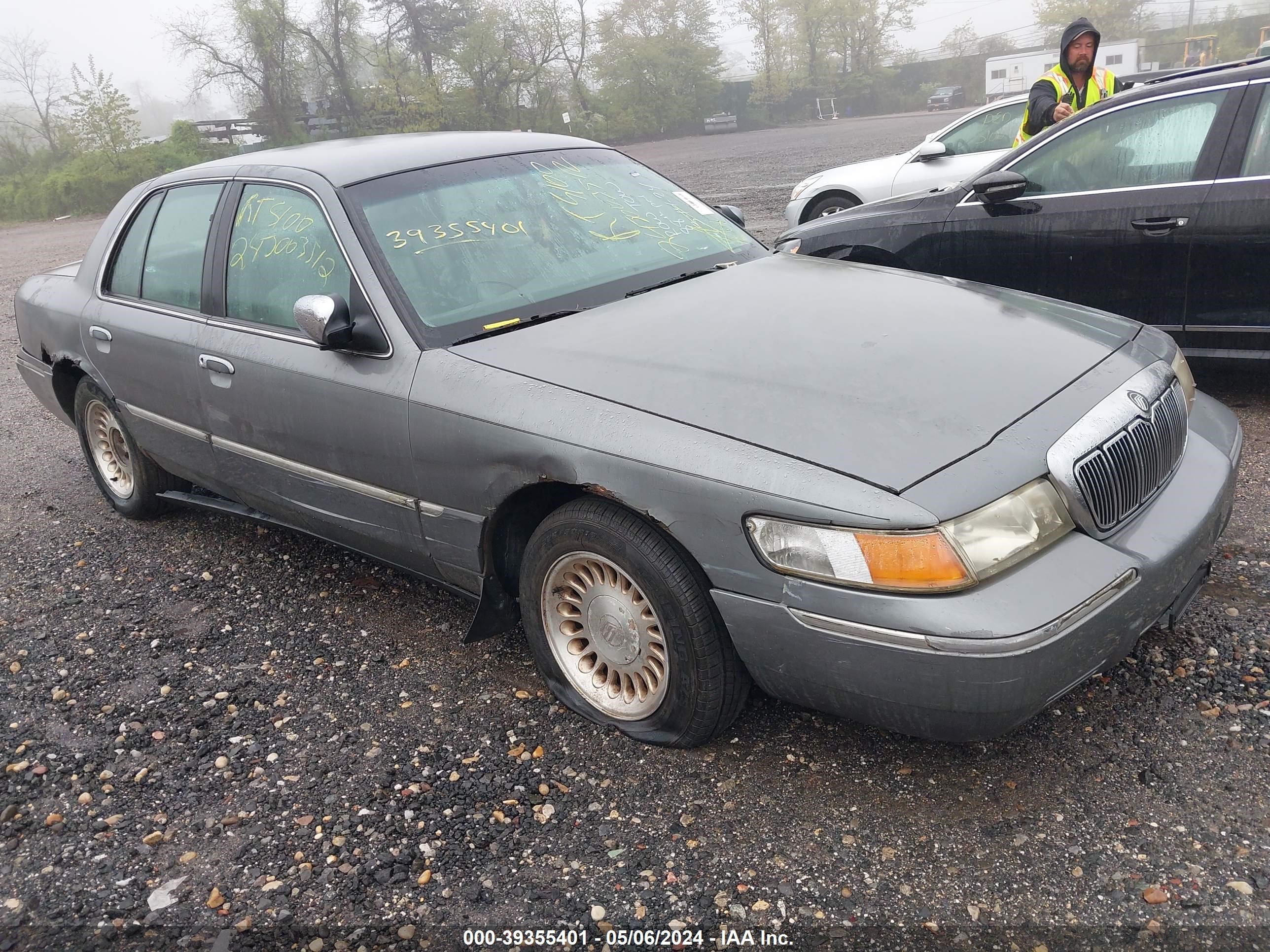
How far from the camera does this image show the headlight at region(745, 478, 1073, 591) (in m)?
2.20

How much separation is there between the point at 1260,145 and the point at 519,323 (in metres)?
3.53

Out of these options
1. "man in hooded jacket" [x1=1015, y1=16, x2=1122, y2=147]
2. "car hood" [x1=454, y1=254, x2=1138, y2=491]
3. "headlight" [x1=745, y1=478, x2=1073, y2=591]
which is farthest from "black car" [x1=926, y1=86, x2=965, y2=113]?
"headlight" [x1=745, y1=478, x2=1073, y2=591]

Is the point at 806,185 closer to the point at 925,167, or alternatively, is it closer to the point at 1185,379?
the point at 925,167

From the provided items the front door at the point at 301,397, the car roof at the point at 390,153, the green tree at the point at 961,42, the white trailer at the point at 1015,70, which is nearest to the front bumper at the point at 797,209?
the car roof at the point at 390,153

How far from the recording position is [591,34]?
52.9 m

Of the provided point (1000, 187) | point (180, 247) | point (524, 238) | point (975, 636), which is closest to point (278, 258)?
point (180, 247)

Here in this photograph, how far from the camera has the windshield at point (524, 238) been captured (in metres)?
3.23

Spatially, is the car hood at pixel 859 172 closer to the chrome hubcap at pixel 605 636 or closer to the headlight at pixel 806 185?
the headlight at pixel 806 185

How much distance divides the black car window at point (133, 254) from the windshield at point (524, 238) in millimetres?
1489

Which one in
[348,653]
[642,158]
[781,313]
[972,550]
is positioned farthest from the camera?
[642,158]

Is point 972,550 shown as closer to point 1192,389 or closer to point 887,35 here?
point 1192,389

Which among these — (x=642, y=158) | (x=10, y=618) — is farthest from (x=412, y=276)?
(x=642, y=158)

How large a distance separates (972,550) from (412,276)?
1929 mm

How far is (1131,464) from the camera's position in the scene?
259 cm
